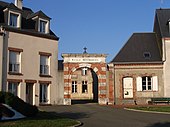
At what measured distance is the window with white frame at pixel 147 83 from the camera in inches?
1129

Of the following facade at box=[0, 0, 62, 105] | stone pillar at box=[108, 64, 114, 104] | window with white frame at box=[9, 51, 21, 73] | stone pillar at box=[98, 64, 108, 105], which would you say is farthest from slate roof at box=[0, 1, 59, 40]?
stone pillar at box=[108, 64, 114, 104]

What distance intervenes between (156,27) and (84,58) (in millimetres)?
9682

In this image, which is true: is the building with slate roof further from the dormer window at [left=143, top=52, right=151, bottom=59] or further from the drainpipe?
the drainpipe

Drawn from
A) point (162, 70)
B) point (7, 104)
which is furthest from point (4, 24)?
point (162, 70)

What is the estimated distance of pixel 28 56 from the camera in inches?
1007

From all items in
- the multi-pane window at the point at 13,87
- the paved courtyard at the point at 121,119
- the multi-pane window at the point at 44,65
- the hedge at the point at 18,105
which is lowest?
the paved courtyard at the point at 121,119

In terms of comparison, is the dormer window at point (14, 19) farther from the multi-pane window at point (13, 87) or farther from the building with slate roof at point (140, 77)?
the building with slate roof at point (140, 77)

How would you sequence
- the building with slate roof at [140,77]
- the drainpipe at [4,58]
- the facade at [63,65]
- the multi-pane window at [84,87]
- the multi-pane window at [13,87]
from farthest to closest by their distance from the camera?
the multi-pane window at [84,87], the building with slate roof at [140,77], the facade at [63,65], the multi-pane window at [13,87], the drainpipe at [4,58]

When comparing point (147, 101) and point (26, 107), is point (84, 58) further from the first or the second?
point (26, 107)

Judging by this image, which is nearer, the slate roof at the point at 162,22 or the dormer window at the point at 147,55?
the dormer window at the point at 147,55

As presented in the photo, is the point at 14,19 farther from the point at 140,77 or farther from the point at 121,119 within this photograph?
the point at 121,119

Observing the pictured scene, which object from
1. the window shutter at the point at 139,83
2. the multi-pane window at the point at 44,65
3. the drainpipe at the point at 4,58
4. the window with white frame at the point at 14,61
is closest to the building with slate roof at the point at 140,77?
the window shutter at the point at 139,83

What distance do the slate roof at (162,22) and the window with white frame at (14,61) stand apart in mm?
14037

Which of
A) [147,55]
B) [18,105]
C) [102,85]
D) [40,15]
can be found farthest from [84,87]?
[18,105]
